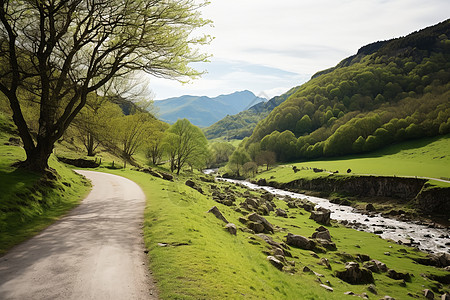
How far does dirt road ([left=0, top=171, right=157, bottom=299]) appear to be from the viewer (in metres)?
7.08

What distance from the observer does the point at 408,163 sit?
6800cm

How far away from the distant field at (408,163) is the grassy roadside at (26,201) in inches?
2595

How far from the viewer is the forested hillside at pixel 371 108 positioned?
100250mm

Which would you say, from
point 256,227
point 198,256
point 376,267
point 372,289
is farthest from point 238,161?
point 198,256

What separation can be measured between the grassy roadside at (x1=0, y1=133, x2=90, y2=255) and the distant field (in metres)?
65.9

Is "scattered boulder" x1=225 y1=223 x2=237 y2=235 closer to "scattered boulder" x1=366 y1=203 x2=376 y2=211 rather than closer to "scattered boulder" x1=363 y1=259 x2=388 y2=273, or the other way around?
"scattered boulder" x1=363 y1=259 x2=388 y2=273

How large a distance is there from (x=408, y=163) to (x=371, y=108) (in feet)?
306

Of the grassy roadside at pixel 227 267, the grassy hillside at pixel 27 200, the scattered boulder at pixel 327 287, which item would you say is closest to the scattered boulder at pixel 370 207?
the grassy roadside at pixel 227 267

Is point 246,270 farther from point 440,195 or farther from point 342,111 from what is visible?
point 342,111

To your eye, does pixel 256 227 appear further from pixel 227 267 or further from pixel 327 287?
pixel 227 267

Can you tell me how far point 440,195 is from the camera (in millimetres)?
43594

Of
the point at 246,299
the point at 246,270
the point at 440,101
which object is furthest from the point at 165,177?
the point at 440,101

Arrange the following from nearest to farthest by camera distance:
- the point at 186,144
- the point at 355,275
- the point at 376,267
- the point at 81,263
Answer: the point at 81,263 < the point at 355,275 < the point at 376,267 < the point at 186,144

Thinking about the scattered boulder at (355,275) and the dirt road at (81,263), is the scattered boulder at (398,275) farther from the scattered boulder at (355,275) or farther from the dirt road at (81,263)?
the dirt road at (81,263)
